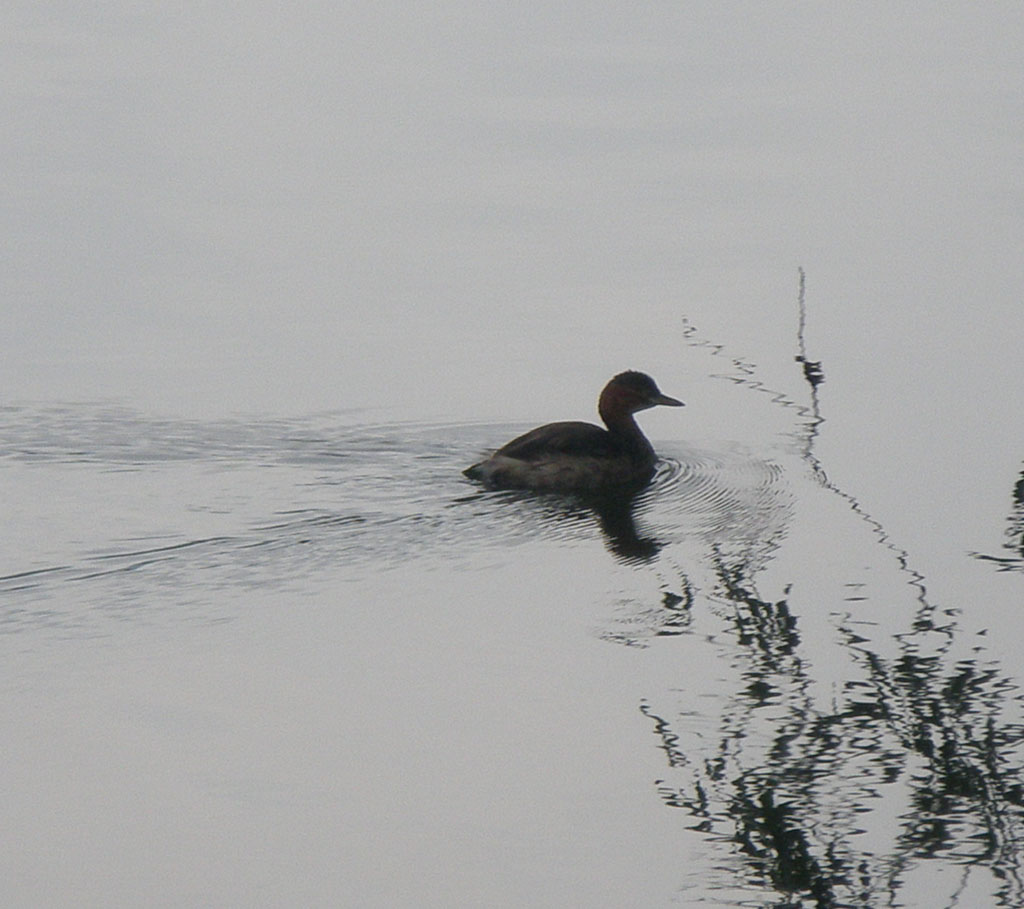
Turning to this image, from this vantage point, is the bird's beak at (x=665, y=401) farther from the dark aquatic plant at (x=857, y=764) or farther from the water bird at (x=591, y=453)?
the dark aquatic plant at (x=857, y=764)

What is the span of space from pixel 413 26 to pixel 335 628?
19.5 meters

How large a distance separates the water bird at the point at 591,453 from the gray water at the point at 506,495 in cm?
17

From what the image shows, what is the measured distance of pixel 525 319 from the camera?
1373 cm

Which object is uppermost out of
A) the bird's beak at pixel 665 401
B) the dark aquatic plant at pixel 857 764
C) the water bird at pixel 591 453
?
the bird's beak at pixel 665 401

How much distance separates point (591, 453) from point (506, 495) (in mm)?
545

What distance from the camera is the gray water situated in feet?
21.0

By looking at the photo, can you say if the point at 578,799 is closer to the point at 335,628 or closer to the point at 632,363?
the point at 335,628

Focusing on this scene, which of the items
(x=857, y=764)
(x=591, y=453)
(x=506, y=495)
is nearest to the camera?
(x=857, y=764)

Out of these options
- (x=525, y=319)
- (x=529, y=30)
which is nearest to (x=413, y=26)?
(x=529, y=30)

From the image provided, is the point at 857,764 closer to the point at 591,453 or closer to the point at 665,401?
the point at 591,453

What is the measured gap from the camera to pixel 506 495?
10.9 m

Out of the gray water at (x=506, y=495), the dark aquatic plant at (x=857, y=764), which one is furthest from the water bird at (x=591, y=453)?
the dark aquatic plant at (x=857, y=764)

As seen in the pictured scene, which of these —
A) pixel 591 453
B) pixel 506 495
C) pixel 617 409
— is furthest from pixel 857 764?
pixel 617 409

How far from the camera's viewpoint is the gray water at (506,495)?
6.41 meters
